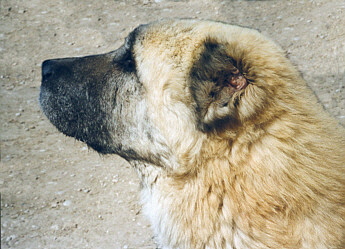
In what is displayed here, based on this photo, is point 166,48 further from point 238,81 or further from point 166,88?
point 238,81

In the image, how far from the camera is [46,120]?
16.6 feet

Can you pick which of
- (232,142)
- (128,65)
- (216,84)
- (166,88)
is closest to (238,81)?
(216,84)

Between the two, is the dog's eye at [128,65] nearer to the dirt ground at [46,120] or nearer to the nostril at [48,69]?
the nostril at [48,69]

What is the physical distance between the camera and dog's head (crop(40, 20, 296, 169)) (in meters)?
2.26

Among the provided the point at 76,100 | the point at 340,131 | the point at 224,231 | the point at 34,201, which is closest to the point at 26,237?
the point at 34,201

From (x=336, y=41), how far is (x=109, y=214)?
3593mm

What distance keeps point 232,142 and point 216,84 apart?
1.14 feet

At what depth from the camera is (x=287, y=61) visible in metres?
2.50

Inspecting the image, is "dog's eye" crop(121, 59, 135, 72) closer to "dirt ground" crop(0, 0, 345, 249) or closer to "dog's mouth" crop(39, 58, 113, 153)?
"dog's mouth" crop(39, 58, 113, 153)

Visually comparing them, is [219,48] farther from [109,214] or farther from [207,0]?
[207,0]

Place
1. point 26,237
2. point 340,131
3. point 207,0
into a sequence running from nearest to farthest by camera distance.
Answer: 1. point 340,131
2. point 26,237
3. point 207,0

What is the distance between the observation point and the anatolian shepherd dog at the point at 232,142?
2271 millimetres

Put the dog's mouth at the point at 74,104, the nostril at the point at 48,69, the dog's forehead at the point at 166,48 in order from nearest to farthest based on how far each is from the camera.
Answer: the dog's forehead at the point at 166,48 → the dog's mouth at the point at 74,104 → the nostril at the point at 48,69

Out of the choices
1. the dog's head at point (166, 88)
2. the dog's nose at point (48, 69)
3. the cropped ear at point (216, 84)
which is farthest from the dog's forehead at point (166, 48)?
the dog's nose at point (48, 69)
